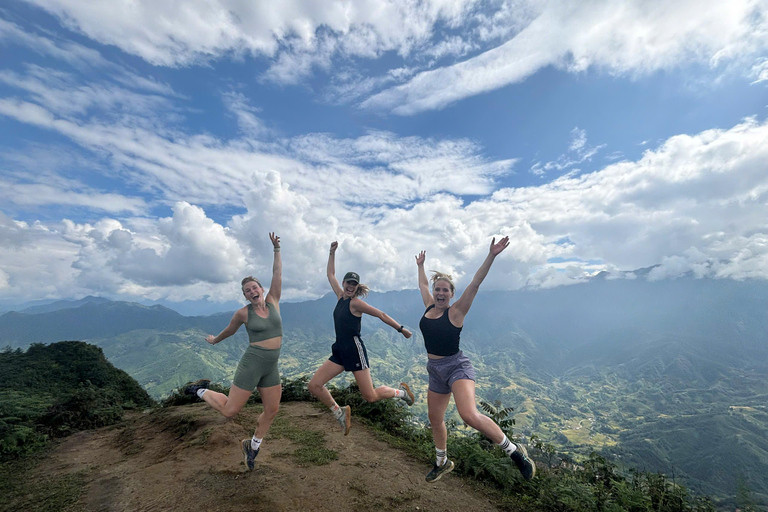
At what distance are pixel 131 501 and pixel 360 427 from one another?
176 inches

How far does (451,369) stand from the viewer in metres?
5.15

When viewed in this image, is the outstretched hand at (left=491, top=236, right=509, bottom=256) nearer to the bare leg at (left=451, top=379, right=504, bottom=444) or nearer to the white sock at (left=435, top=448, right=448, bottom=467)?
the bare leg at (left=451, top=379, right=504, bottom=444)

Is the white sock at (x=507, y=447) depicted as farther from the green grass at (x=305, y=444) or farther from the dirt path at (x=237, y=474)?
the green grass at (x=305, y=444)

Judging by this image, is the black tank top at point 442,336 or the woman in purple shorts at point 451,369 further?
the black tank top at point 442,336

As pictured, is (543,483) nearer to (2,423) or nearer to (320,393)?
(320,393)

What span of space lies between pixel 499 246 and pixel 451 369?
205 cm

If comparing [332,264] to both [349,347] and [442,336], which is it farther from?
[442,336]

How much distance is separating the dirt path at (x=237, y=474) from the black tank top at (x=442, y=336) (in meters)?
2.18

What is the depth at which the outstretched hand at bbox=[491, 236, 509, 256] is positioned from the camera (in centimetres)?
489

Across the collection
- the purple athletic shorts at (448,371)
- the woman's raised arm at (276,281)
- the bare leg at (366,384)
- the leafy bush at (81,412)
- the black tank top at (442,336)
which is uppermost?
the woman's raised arm at (276,281)

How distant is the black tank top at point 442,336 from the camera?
513 cm

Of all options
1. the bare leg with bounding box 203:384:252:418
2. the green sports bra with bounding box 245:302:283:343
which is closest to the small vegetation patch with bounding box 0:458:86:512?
the bare leg with bounding box 203:384:252:418

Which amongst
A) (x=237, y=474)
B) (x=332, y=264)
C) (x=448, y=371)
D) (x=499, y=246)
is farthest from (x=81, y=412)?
(x=499, y=246)

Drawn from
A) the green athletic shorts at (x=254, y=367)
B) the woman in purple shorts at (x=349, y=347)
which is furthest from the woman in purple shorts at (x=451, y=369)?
the green athletic shorts at (x=254, y=367)
